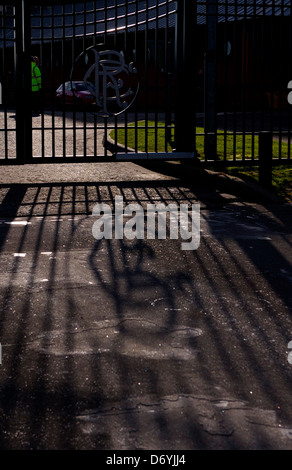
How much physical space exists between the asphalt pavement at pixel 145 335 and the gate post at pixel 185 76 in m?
2.65

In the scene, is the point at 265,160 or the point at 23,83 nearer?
the point at 265,160

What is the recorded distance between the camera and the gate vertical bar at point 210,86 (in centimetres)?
1089

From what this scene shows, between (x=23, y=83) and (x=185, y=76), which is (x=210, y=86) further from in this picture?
(x=23, y=83)

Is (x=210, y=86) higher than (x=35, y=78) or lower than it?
lower

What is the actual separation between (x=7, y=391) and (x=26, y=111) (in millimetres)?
6925

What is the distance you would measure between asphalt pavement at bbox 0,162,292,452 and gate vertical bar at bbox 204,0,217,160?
2821mm


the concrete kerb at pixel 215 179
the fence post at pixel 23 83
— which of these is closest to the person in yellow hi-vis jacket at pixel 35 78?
the fence post at pixel 23 83

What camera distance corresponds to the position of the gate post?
408 inches

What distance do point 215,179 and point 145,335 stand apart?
5.32m

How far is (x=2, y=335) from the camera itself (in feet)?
14.8

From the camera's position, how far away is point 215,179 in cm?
963

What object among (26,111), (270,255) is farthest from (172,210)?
(26,111)


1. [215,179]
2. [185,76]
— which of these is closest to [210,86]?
[185,76]

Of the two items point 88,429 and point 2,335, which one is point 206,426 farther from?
point 2,335
